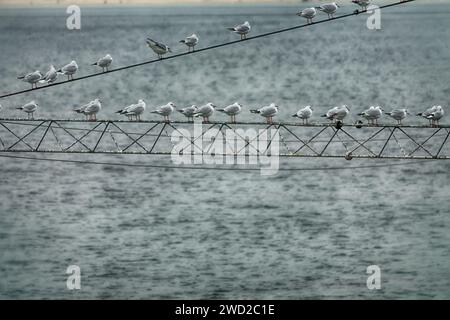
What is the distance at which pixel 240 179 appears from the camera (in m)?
101

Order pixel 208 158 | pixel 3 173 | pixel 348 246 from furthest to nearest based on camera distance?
pixel 208 158, pixel 3 173, pixel 348 246

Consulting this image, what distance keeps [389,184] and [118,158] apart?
A: 2704cm

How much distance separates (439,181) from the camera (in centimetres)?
9844

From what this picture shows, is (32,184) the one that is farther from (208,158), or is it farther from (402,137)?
(402,137)

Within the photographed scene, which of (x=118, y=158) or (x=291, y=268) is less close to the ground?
(x=118, y=158)

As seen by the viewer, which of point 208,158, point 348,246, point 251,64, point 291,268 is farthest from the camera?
point 251,64

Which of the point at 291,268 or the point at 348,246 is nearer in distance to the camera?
the point at 291,268

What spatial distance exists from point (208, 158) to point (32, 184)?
62.9 feet

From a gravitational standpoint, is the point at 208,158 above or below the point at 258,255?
above
